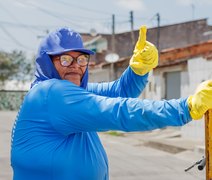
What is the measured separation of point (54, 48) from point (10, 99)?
39.9 m

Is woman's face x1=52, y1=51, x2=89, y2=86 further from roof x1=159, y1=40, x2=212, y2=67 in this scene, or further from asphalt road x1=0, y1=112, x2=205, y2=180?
roof x1=159, y1=40, x2=212, y2=67

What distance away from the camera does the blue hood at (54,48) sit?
2.69m

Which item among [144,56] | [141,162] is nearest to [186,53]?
[141,162]

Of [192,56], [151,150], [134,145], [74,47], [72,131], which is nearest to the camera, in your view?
[72,131]

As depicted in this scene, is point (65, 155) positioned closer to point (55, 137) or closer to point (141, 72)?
point (55, 137)

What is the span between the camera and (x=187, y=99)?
86.2 inches

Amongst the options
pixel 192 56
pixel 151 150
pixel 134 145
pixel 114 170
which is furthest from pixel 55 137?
pixel 192 56

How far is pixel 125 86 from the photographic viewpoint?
10.9 ft

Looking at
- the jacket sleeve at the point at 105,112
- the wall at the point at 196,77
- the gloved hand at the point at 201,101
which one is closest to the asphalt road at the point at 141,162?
the wall at the point at 196,77

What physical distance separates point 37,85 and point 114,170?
6972 millimetres

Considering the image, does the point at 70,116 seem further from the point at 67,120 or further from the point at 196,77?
the point at 196,77

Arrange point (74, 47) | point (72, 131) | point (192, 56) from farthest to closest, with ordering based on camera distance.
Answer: point (192, 56)
point (74, 47)
point (72, 131)

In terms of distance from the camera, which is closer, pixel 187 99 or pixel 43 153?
pixel 187 99

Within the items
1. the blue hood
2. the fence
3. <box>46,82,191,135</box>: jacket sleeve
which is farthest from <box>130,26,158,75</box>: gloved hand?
the fence
